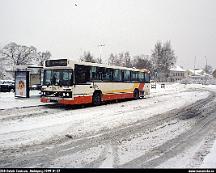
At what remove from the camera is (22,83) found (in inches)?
977

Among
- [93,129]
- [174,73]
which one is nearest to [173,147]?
[93,129]

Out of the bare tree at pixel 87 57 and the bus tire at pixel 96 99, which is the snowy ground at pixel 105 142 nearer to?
the bus tire at pixel 96 99

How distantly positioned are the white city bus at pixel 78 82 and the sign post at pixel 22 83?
21.7 ft

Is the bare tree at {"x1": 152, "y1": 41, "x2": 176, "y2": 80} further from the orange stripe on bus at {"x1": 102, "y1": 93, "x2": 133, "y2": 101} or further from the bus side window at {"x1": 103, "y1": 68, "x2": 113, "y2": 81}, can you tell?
the bus side window at {"x1": 103, "y1": 68, "x2": 113, "y2": 81}

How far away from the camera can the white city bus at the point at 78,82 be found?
1742 centimetres

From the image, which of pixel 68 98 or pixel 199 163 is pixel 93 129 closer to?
pixel 199 163

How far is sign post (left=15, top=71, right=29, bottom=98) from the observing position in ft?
80.4

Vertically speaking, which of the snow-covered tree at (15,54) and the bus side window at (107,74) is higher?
the snow-covered tree at (15,54)

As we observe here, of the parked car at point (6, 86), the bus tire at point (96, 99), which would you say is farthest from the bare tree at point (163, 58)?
the bus tire at point (96, 99)

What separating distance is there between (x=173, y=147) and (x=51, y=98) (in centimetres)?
1079

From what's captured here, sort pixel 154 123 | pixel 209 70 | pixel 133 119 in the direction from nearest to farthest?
pixel 154 123, pixel 133 119, pixel 209 70

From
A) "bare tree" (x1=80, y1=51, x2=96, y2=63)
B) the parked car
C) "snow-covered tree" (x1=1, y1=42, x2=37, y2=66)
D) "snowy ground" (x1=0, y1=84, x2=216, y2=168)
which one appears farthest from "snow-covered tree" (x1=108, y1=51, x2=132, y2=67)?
"snowy ground" (x1=0, y1=84, x2=216, y2=168)

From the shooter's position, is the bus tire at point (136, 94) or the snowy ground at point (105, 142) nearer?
the snowy ground at point (105, 142)

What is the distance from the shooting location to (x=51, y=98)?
58.3 ft
